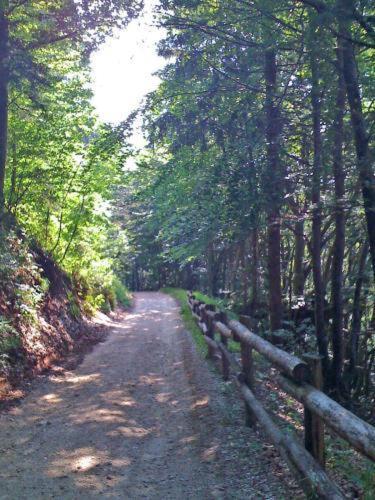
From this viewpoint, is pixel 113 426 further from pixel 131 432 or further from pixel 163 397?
pixel 163 397

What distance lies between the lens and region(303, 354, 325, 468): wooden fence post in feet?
15.7

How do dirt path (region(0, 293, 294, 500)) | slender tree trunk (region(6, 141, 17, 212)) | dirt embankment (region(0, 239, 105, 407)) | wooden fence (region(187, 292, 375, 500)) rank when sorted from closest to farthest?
wooden fence (region(187, 292, 375, 500)), dirt path (region(0, 293, 294, 500)), dirt embankment (region(0, 239, 105, 407)), slender tree trunk (region(6, 141, 17, 212))

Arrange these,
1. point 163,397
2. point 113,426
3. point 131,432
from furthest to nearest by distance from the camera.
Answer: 1. point 163,397
2. point 113,426
3. point 131,432

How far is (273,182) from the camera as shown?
10.0 m

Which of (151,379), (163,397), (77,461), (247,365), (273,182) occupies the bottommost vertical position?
(77,461)

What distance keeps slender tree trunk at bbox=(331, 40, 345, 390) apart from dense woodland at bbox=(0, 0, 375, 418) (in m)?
0.04

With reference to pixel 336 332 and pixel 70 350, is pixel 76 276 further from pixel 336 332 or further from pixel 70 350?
pixel 336 332

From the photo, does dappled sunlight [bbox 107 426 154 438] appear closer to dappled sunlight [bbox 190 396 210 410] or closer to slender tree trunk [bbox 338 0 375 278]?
dappled sunlight [bbox 190 396 210 410]

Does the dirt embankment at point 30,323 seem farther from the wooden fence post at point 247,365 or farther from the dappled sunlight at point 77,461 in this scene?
the wooden fence post at point 247,365

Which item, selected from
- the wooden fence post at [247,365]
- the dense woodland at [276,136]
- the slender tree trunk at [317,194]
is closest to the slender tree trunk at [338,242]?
the dense woodland at [276,136]

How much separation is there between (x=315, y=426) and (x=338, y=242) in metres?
6.72

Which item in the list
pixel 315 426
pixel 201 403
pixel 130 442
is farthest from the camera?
pixel 201 403

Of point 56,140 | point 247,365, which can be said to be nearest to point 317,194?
point 247,365

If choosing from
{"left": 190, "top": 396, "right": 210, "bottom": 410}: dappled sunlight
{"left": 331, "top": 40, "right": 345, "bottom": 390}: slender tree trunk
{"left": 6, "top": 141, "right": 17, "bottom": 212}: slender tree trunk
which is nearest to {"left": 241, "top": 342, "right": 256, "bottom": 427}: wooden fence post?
{"left": 190, "top": 396, "right": 210, "bottom": 410}: dappled sunlight
